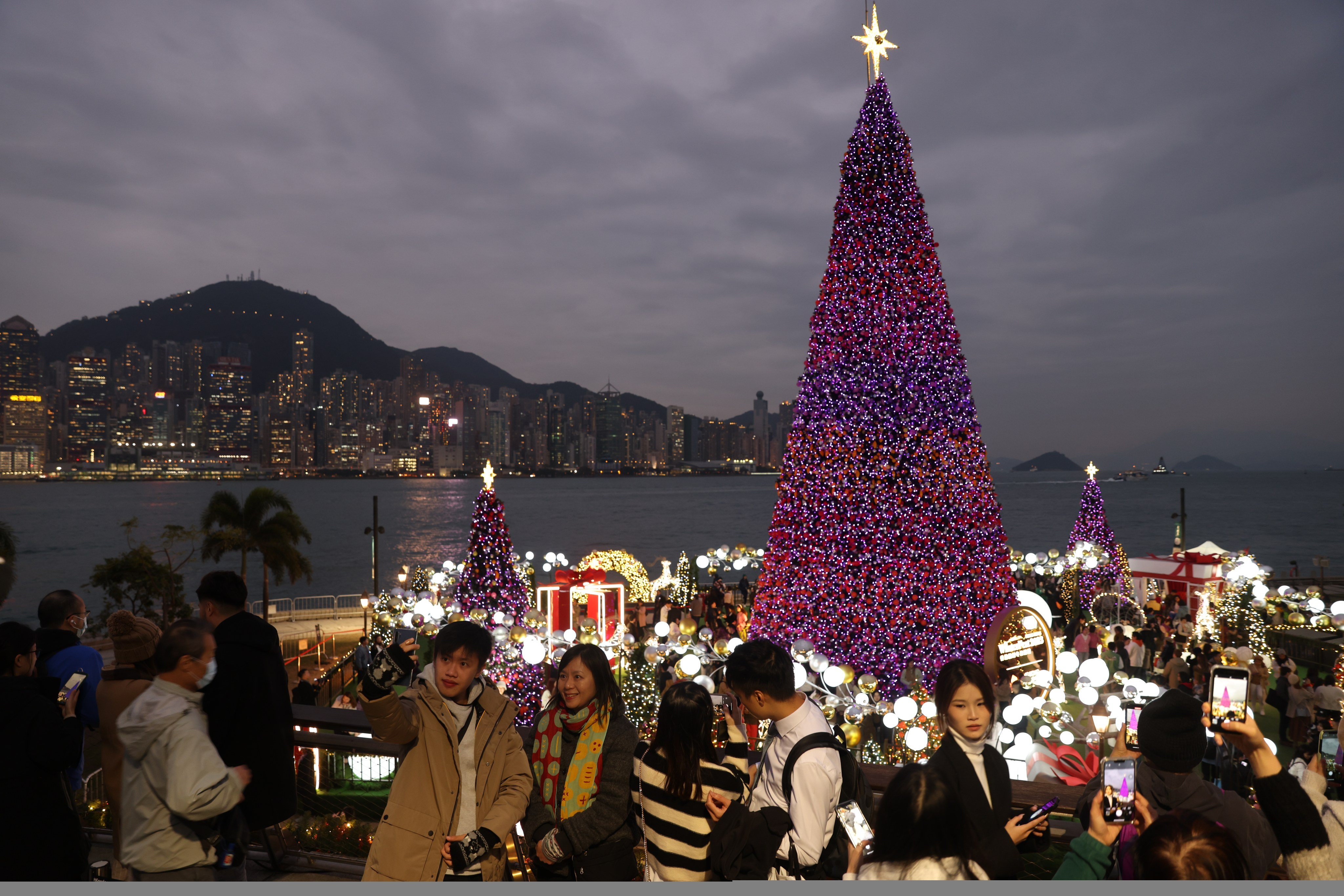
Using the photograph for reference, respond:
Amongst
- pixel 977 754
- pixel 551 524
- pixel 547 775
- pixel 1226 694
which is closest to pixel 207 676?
pixel 547 775

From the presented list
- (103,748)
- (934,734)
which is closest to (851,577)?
(934,734)

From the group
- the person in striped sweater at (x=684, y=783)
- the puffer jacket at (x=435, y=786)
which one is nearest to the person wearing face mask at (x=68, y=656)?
the puffer jacket at (x=435, y=786)

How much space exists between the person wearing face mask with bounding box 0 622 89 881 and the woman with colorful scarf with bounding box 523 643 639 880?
6.01 feet

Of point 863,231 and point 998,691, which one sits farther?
point 998,691

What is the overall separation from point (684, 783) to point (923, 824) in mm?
→ 1068

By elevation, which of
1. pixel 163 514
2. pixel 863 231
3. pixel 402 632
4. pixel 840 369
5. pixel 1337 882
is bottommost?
pixel 163 514

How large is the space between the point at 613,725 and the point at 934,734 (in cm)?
583

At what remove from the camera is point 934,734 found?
7453 millimetres

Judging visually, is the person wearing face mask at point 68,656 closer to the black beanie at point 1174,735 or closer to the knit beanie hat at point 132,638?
the knit beanie hat at point 132,638

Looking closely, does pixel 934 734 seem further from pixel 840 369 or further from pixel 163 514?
pixel 163 514

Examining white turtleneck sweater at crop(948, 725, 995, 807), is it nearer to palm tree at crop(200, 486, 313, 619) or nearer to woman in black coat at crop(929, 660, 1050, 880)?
woman in black coat at crop(929, 660, 1050, 880)

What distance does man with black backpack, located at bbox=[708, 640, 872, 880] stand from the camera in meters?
2.35

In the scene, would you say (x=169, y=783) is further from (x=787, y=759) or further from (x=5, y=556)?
(x=5, y=556)

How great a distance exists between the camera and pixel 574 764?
9.37 feet
